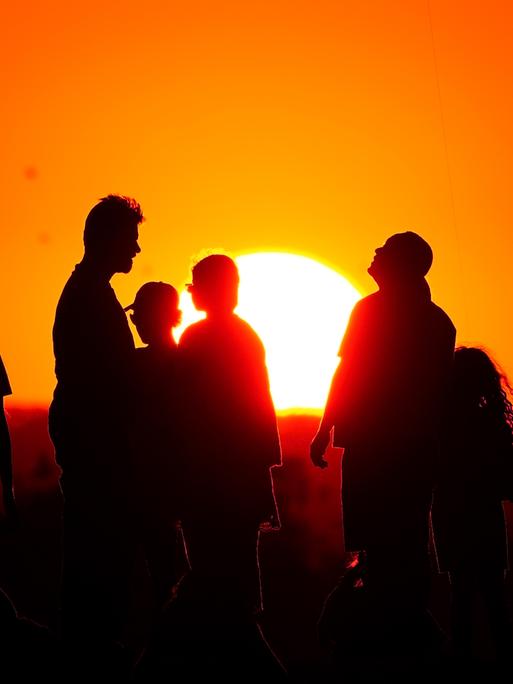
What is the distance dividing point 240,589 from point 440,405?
164 cm

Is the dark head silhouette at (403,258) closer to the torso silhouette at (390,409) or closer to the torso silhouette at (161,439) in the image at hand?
the torso silhouette at (390,409)

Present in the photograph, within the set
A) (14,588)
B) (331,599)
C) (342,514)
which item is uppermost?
(342,514)

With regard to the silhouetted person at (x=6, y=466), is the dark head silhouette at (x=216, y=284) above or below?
above

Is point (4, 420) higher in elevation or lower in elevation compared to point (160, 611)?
higher

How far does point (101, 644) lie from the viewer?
5.30 m

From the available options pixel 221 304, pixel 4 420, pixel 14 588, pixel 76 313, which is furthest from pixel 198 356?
pixel 14 588

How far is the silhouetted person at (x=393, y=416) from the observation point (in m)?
6.09

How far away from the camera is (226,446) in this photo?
5719 mm

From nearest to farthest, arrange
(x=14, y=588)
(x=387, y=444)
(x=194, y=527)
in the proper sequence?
(x=194, y=527)
(x=387, y=444)
(x=14, y=588)

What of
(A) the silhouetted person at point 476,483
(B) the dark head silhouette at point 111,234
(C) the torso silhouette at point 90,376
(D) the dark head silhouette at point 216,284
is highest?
(B) the dark head silhouette at point 111,234

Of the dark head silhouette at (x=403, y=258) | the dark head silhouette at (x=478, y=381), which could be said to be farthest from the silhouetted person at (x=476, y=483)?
the dark head silhouette at (x=403, y=258)

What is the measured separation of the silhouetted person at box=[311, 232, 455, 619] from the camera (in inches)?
240

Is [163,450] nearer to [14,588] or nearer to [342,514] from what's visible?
[342,514]

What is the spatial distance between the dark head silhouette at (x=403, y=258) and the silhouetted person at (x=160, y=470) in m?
1.37
